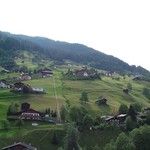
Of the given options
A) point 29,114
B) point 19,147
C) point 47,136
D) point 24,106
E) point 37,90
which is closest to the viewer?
point 19,147

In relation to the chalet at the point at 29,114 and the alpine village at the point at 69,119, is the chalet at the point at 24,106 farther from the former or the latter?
the chalet at the point at 29,114

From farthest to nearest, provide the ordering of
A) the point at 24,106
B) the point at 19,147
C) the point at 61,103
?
1. the point at 61,103
2. the point at 24,106
3. the point at 19,147

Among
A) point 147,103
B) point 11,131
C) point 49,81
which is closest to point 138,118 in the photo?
point 11,131

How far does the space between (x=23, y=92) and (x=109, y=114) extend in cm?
3827

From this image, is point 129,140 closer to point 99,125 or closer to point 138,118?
point 99,125

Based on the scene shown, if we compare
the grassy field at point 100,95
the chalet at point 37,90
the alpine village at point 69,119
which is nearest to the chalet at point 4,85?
the alpine village at point 69,119

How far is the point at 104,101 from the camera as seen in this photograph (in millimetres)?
154500

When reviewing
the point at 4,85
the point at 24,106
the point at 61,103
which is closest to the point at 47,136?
the point at 24,106

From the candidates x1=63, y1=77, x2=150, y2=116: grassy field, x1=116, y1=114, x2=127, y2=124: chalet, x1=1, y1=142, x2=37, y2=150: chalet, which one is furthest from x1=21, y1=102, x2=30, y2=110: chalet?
x1=1, y1=142, x2=37, y2=150: chalet

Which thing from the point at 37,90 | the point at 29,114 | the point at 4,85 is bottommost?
the point at 4,85

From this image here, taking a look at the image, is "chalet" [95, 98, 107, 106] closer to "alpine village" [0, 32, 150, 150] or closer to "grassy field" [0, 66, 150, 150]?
"alpine village" [0, 32, 150, 150]

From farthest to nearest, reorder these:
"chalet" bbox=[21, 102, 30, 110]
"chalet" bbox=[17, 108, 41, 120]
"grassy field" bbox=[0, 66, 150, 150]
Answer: "chalet" bbox=[21, 102, 30, 110], "chalet" bbox=[17, 108, 41, 120], "grassy field" bbox=[0, 66, 150, 150]

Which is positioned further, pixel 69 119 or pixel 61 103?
pixel 61 103

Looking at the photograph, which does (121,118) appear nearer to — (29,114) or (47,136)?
(29,114)
